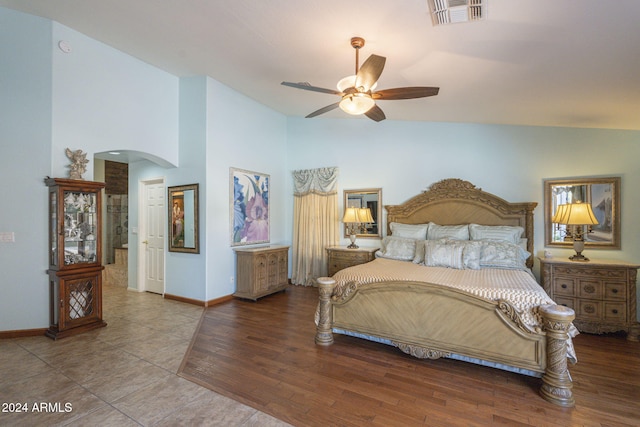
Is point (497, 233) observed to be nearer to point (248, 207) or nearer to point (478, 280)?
point (478, 280)

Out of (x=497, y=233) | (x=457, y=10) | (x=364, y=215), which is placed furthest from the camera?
(x=364, y=215)

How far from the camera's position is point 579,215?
12.2 ft

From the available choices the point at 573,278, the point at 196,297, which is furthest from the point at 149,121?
the point at 573,278

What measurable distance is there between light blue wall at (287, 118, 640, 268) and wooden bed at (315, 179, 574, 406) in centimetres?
245

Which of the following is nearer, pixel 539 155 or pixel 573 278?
pixel 573 278

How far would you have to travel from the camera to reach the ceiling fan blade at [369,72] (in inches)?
94.6

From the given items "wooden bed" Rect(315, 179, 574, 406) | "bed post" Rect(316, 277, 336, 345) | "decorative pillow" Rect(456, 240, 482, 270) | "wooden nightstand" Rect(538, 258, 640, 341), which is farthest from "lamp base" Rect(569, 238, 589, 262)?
"bed post" Rect(316, 277, 336, 345)

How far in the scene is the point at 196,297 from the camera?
4723mm

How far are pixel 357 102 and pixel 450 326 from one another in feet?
7.31

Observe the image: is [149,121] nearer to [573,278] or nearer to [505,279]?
[505,279]

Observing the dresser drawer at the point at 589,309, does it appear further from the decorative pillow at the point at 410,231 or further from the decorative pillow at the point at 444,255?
the decorative pillow at the point at 410,231

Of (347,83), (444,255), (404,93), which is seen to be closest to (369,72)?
(347,83)

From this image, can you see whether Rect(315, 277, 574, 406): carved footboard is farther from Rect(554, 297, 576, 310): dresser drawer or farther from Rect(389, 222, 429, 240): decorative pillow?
Rect(389, 222, 429, 240): decorative pillow

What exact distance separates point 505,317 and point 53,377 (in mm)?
3925
